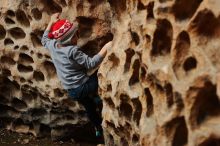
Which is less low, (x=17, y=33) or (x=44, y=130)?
(x=17, y=33)

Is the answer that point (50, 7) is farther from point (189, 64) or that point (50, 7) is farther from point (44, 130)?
point (189, 64)

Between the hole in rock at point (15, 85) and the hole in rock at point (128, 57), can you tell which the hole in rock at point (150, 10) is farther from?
the hole in rock at point (15, 85)

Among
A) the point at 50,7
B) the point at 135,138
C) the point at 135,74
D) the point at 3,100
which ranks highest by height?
the point at 50,7

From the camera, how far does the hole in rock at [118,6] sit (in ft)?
10.4

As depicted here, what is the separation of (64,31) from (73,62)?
0.22 meters

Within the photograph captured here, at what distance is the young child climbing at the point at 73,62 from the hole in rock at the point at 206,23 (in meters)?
1.29

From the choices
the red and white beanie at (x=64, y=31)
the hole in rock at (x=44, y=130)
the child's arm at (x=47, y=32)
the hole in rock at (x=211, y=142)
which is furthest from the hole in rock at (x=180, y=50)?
the hole in rock at (x=44, y=130)

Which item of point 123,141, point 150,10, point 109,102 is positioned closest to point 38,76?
point 109,102

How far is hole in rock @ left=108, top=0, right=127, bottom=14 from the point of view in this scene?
3159 millimetres

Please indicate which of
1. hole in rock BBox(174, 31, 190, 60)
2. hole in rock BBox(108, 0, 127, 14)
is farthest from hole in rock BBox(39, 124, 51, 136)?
hole in rock BBox(174, 31, 190, 60)

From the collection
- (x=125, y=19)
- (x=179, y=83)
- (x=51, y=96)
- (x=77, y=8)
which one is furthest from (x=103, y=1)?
(x=179, y=83)

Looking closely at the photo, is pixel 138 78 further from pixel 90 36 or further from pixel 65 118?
pixel 65 118

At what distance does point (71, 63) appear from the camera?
3654 millimetres

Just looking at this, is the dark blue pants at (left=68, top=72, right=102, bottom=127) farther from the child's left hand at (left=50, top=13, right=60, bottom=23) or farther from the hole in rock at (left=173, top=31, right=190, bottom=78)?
the hole in rock at (left=173, top=31, right=190, bottom=78)
